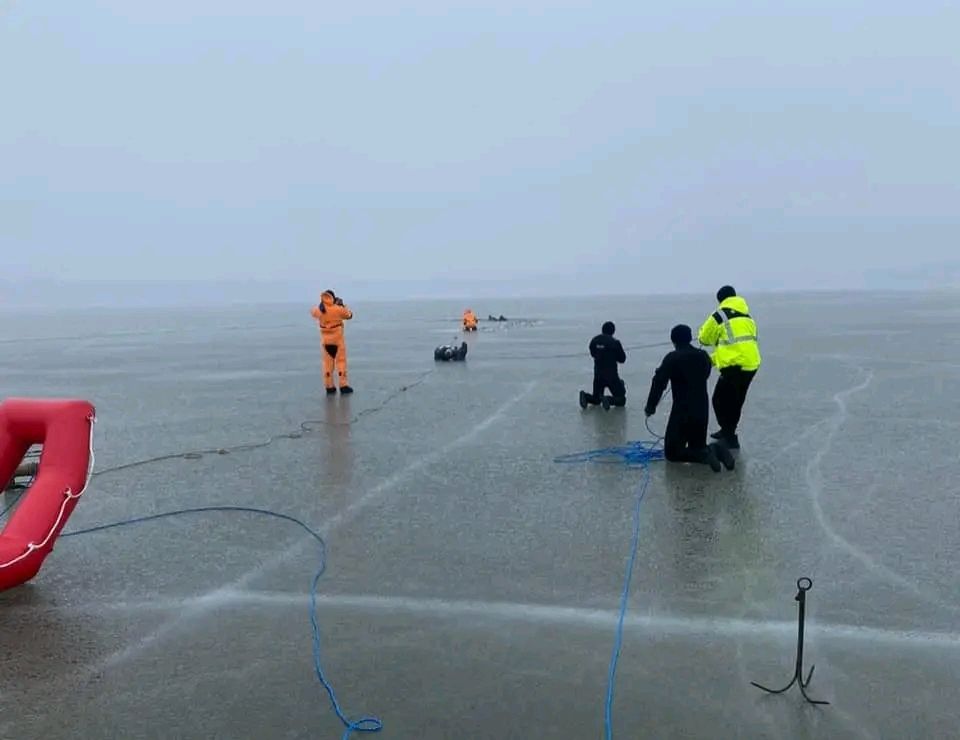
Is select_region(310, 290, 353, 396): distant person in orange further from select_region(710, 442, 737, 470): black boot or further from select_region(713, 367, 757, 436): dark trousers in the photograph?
select_region(710, 442, 737, 470): black boot

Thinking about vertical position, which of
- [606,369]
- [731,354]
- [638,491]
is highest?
[731,354]

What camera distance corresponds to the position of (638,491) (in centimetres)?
701

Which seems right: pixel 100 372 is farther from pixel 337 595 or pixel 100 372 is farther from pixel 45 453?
pixel 337 595

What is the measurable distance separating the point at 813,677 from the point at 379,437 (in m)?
6.57

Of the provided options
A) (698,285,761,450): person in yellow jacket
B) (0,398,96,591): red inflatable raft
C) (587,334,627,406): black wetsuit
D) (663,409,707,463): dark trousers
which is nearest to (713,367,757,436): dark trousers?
(698,285,761,450): person in yellow jacket

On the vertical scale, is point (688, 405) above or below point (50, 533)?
above

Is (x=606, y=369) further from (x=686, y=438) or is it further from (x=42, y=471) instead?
(x=42, y=471)

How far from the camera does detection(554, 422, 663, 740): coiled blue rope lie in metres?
3.64

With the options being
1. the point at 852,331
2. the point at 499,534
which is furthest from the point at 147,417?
the point at 852,331

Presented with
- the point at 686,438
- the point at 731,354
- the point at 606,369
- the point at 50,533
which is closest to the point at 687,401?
the point at 686,438

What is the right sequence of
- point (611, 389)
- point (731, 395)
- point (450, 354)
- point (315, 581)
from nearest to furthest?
point (315, 581)
point (731, 395)
point (611, 389)
point (450, 354)

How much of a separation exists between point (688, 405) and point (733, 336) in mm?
1048

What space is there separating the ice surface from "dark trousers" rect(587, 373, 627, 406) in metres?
1.10

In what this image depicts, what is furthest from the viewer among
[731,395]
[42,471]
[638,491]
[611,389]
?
[611,389]
